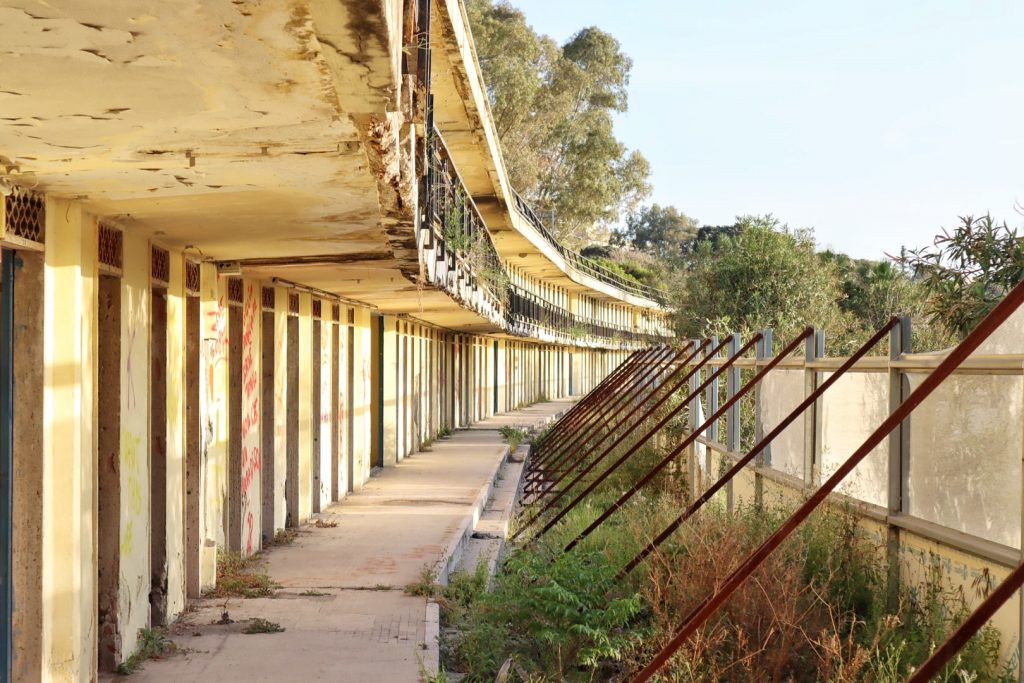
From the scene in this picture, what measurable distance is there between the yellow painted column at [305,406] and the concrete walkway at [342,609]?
1.15 ft

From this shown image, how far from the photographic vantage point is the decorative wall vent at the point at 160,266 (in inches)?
275

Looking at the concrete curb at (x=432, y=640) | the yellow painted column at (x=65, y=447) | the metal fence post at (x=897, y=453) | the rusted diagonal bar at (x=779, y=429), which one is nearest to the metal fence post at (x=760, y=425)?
the rusted diagonal bar at (x=779, y=429)

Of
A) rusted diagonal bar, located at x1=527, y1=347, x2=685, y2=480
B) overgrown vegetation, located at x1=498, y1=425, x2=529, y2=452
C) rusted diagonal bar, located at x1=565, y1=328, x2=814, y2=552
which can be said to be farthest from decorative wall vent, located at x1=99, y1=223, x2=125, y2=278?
overgrown vegetation, located at x1=498, y1=425, x2=529, y2=452

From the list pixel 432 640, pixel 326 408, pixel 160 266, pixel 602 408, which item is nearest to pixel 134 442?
pixel 160 266

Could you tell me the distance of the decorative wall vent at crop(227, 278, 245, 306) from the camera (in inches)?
363

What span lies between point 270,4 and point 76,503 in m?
3.44

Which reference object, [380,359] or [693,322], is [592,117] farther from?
[380,359]

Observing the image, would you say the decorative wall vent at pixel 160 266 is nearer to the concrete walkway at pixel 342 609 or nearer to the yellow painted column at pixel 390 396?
the concrete walkway at pixel 342 609

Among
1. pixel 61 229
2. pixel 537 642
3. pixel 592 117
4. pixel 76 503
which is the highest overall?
pixel 592 117

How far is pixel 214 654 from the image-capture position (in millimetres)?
6621

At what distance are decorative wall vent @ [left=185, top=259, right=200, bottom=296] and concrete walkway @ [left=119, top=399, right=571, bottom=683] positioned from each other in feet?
7.50

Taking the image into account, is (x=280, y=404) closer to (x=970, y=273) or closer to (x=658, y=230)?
(x=970, y=273)

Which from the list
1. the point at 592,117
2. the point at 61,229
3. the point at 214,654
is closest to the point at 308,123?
the point at 61,229

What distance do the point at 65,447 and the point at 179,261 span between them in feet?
8.48
